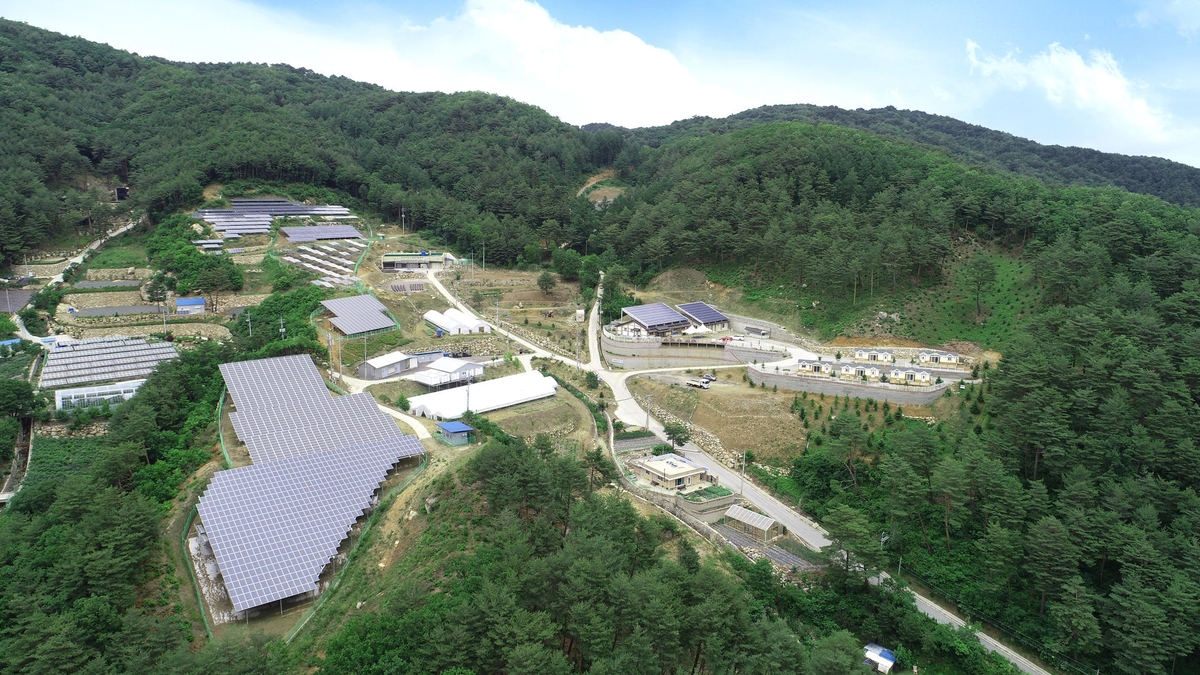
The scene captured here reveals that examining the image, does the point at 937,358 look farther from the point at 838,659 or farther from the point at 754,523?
the point at 838,659

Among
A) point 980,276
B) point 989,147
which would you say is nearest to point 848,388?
point 980,276

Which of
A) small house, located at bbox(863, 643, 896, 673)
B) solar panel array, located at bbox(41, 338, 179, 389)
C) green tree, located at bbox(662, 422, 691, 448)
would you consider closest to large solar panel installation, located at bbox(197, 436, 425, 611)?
green tree, located at bbox(662, 422, 691, 448)

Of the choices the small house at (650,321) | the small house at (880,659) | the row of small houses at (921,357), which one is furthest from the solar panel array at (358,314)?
the small house at (880,659)

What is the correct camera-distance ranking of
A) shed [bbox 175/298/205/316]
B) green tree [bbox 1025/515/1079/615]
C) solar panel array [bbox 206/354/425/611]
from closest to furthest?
green tree [bbox 1025/515/1079/615] → solar panel array [bbox 206/354/425/611] → shed [bbox 175/298/205/316]

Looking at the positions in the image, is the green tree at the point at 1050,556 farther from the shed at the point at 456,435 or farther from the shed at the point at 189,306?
the shed at the point at 189,306

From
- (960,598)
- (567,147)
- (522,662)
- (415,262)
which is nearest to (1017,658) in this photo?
(960,598)

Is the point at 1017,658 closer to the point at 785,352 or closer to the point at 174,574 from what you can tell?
the point at 785,352

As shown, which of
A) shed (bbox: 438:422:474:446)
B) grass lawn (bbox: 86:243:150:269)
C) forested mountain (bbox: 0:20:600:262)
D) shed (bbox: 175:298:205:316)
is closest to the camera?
shed (bbox: 438:422:474:446)

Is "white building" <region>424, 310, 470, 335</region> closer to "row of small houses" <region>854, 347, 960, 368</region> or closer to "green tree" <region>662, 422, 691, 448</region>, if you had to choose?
"green tree" <region>662, 422, 691, 448</region>
